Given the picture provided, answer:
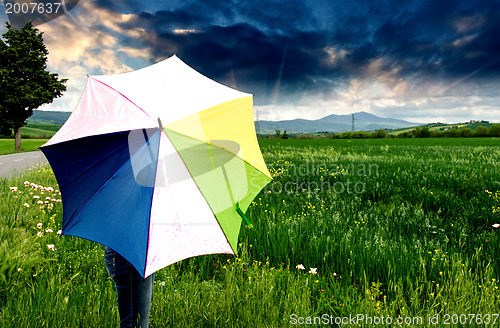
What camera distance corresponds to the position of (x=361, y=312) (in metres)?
2.64

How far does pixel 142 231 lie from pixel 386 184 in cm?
732

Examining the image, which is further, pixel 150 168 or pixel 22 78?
pixel 22 78

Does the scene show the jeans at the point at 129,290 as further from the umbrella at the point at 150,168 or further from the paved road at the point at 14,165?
the paved road at the point at 14,165

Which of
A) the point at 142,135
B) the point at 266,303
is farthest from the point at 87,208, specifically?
the point at 266,303

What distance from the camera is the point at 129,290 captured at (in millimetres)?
1890

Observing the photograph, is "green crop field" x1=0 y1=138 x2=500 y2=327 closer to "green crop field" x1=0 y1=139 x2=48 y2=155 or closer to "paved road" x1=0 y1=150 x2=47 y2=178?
"paved road" x1=0 y1=150 x2=47 y2=178

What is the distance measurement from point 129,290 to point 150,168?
34.8 inches

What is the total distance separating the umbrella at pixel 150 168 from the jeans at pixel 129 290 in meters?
0.28

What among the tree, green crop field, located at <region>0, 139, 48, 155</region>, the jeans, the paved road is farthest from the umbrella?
the tree

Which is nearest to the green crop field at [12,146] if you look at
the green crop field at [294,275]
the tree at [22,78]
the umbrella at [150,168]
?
the tree at [22,78]

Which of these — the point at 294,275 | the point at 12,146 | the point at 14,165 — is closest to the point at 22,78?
the point at 12,146

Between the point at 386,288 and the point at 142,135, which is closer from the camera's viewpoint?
the point at 142,135

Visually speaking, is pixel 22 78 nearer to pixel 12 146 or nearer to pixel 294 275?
pixel 12 146

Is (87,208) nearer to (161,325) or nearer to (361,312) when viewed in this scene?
(161,325)
